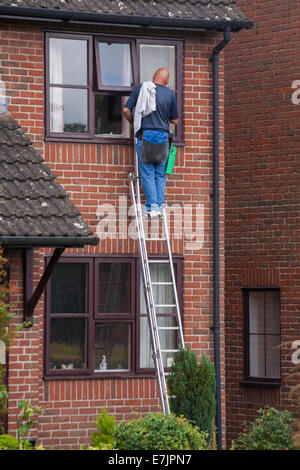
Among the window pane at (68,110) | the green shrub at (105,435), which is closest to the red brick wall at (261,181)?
the window pane at (68,110)

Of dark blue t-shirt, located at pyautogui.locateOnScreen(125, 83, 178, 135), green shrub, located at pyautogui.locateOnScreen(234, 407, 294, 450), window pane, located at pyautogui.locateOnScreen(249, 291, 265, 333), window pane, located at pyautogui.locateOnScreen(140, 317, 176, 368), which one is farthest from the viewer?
window pane, located at pyautogui.locateOnScreen(249, 291, 265, 333)

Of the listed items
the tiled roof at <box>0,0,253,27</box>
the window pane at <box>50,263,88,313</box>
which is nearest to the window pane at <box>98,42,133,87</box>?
the tiled roof at <box>0,0,253,27</box>

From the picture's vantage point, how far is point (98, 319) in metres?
15.2

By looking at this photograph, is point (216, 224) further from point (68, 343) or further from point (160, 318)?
point (68, 343)

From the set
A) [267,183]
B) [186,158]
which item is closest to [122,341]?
[186,158]

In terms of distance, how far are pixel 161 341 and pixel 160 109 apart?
3.23 metres

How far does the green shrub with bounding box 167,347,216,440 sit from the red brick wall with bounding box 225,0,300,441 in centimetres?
398

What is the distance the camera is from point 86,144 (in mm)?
15312

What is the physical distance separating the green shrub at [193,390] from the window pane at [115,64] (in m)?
4.09

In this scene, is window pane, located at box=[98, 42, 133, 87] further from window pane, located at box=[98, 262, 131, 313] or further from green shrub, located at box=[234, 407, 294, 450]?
green shrub, located at box=[234, 407, 294, 450]

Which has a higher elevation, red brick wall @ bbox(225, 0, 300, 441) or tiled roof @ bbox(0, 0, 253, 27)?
tiled roof @ bbox(0, 0, 253, 27)

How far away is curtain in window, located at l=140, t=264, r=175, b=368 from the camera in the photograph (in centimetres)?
1546

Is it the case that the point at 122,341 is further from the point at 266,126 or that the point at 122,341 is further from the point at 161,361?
the point at 266,126
